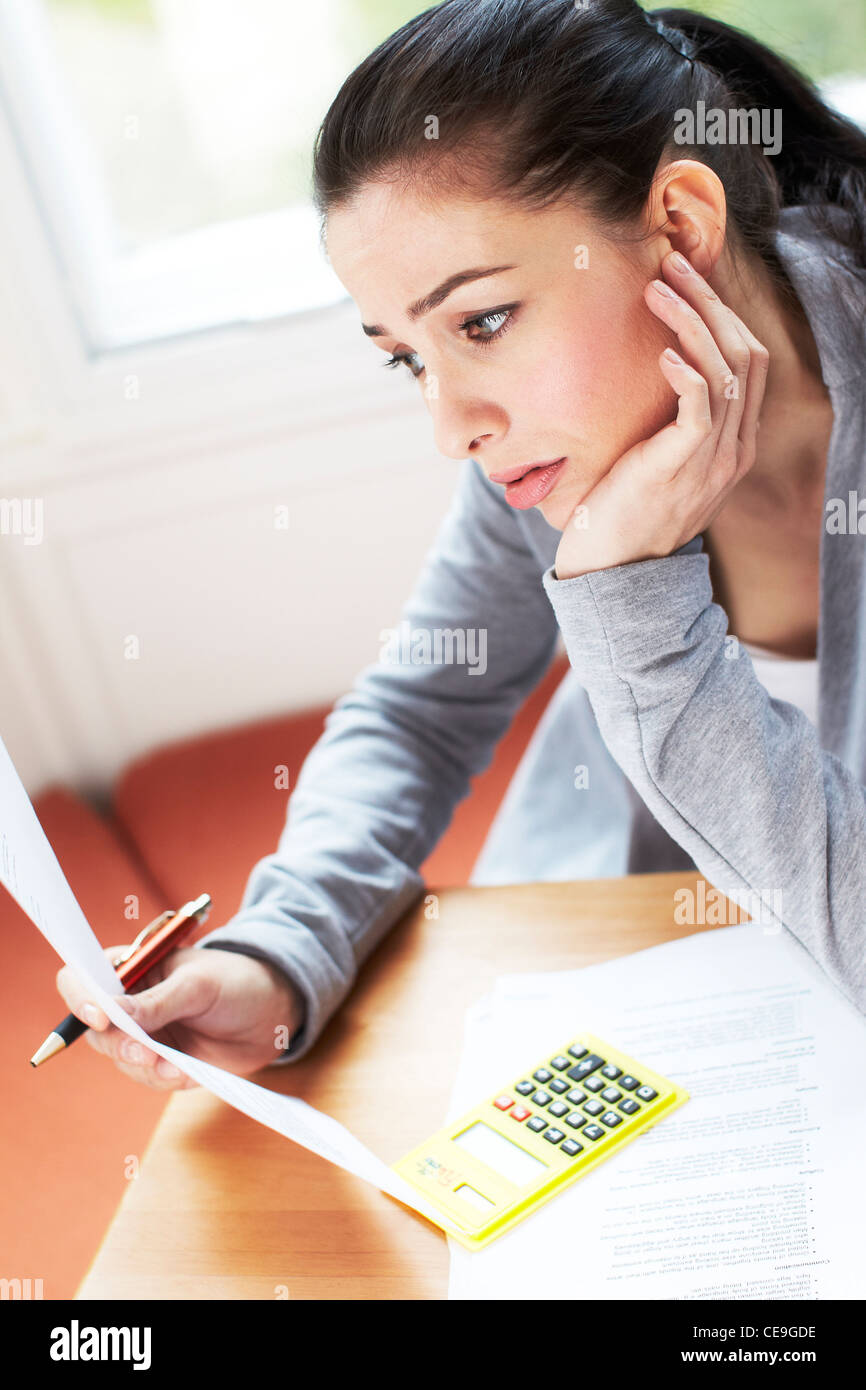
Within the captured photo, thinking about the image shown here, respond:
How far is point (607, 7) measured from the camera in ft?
2.93

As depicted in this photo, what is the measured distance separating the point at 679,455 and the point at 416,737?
469mm

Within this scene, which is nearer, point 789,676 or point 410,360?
point 410,360

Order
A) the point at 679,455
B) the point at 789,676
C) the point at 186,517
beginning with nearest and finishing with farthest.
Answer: the point at 679,455 → the point at 789,676 → the point at 186,517

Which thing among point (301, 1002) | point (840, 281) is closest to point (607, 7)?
point (840, 281)

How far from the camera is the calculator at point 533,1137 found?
737 mm

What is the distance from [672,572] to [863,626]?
0.27 metres

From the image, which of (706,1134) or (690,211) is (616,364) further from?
(706,1134)

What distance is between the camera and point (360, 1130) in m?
0.82

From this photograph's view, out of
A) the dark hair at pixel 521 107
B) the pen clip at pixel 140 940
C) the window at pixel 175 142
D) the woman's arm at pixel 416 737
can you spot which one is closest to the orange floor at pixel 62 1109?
the woman's arm at pixel 416 737

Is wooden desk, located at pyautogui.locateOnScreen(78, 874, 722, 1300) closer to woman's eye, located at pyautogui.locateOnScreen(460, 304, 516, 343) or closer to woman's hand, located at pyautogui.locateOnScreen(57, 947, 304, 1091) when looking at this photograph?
woman's hand, located at pyautogui.locateOnScreen(57, 947, 304, 1091)

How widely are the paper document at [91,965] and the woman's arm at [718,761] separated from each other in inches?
12.1

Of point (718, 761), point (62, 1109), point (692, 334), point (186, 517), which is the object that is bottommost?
point (62, 1109)

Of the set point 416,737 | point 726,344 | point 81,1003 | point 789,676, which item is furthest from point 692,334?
point 81,1003

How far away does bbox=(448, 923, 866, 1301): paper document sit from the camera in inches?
26.3
